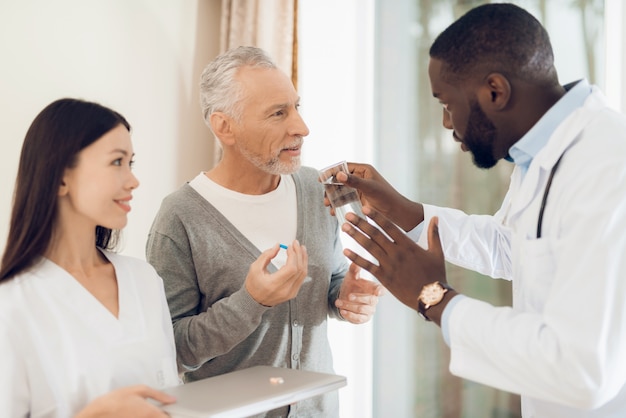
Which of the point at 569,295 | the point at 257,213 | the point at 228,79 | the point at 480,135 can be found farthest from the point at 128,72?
the point at 569,295

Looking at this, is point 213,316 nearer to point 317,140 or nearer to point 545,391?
point 545,391

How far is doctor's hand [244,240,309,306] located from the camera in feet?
4.67

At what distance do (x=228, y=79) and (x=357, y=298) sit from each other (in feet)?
2.32

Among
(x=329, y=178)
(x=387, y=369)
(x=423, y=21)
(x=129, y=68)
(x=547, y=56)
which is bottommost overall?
(x=387, y=369)

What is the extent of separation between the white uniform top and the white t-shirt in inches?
14.2

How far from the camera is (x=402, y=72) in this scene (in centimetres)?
300

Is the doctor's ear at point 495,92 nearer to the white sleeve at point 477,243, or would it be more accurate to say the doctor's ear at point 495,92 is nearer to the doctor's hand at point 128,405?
the white sleeve at point 477,243

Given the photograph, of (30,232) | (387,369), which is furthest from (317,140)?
(30,232)

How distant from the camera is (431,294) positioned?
1.16 m

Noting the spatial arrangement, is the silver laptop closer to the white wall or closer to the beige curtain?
the white wall

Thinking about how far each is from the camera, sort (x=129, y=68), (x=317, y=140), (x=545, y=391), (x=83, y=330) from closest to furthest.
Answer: (x=545, y=391) < (x=83, y=330) < (x=129, y=68) < (x=317, y=140)

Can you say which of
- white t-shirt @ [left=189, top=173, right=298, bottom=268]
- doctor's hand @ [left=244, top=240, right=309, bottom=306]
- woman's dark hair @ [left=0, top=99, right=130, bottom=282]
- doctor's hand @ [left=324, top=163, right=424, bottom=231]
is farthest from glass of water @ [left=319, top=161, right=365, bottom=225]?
woman's dark hair @ [left=0, top=99, right=130, bottom=282]

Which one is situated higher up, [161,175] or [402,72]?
[402,72]

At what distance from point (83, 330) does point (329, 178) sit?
2.35 feet
